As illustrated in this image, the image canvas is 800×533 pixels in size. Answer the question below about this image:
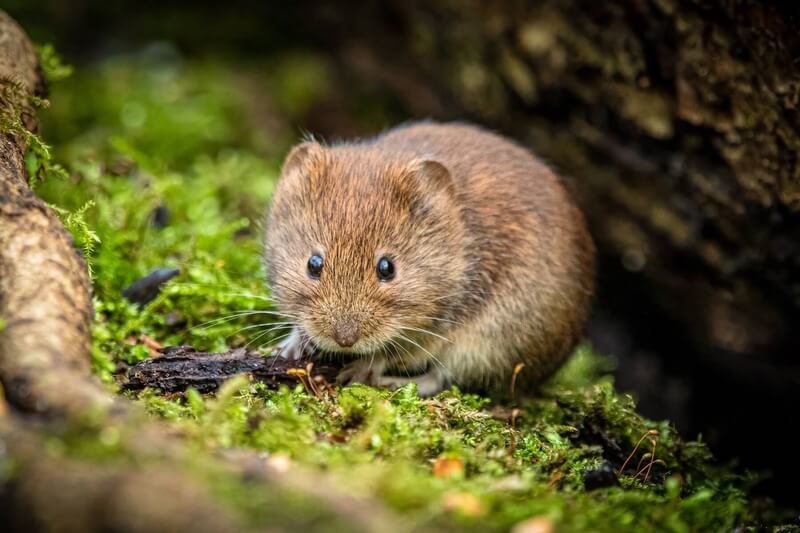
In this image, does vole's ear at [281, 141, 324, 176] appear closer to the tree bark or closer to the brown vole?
the brown vole

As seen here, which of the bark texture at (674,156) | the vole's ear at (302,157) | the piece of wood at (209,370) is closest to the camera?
the piece of wood at (209,370)

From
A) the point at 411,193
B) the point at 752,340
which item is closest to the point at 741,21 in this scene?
the point at 411,193

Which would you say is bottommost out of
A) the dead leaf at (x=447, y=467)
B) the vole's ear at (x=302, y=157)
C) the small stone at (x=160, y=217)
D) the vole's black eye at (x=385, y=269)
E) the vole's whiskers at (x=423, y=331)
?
the dead leaf at (x=447, y=467)

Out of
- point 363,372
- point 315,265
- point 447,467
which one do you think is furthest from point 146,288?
point 447,467

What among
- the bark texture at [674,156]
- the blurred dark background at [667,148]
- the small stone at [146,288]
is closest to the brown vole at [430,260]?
the small stone at [146,288]

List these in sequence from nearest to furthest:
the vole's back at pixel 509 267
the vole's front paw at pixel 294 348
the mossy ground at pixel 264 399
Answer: the mossy ground at pixel 264 399 < the vole's front paw at pixel 294 348 < the vole's back at pixel 509 267

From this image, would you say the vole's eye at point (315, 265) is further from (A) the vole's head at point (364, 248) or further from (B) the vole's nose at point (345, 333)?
(B) the vole's nose at point (345, 333)

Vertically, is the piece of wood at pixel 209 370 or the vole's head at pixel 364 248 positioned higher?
the vole's head at pixel 364 248
